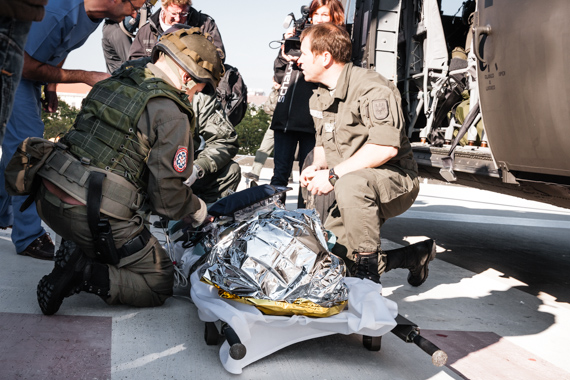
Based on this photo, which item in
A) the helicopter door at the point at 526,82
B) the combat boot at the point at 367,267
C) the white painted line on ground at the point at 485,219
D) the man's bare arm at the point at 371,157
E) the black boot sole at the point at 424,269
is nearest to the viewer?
the helicopter door at the point at 526,82

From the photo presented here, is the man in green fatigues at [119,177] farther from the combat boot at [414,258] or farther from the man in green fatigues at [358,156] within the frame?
the combat boot at [414,258]

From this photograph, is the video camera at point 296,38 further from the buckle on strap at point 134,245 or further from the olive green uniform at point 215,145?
the buckle on strap at point 134,245

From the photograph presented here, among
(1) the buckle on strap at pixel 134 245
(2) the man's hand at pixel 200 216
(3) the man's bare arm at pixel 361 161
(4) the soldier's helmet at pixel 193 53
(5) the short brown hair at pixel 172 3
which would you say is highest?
(5) the short brown hair at pixel 172 3

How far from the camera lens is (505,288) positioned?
3.75m

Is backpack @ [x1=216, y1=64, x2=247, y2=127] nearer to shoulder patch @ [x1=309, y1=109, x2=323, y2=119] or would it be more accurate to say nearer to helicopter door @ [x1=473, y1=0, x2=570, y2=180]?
shoulder patch @ [x1=309, y1=109, x2=323, y2=119]

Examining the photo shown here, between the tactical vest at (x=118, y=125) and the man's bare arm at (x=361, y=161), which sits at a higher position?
the tactical vest at (x=118, y=125)

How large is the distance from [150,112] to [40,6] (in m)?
1.18

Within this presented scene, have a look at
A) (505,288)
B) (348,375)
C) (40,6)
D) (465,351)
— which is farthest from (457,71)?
(40,6)

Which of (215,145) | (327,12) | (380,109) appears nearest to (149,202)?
(380,109)

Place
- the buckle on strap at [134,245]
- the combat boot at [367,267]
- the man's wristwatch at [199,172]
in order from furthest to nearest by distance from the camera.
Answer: the man's wristwatch at [199,172] < the combat boot at [367,267] < the buckle on strap at [134,245]

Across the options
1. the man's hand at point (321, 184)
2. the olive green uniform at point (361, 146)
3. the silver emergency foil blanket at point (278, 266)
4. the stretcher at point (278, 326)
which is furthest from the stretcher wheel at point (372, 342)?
the man's hand at point (321, 184)

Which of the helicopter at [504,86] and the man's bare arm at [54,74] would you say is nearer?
the helicopter at [504,86]

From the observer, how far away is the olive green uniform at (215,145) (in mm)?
4020

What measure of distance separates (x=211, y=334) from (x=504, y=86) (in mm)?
2138
